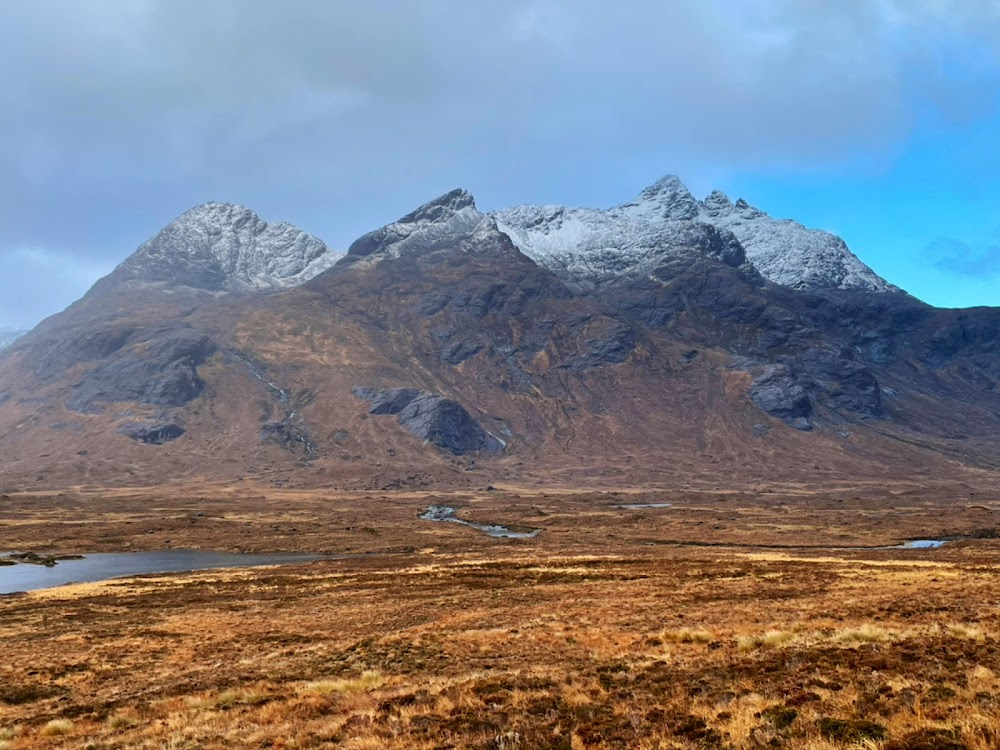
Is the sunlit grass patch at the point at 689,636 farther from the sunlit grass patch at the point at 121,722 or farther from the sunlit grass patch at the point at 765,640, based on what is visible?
the sunlit grass patch at the point at 121,722

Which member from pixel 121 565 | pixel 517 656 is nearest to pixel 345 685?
pixel 517 656

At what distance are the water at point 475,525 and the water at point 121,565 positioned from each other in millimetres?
33401

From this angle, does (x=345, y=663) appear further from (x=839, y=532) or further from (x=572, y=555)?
(x=839, y=532)

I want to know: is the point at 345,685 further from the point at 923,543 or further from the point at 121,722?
the point at 923,543

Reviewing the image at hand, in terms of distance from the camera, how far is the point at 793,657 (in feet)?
60.8

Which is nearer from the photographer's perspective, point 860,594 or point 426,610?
point 860,594

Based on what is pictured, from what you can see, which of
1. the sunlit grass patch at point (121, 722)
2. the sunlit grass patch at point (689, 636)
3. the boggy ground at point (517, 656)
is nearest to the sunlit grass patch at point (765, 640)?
the boggy ground at point (517, 656)

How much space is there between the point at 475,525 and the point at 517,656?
4046 inches

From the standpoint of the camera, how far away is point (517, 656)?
23922 mm

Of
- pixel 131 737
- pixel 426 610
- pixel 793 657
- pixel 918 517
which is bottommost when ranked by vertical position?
pixel 918 517

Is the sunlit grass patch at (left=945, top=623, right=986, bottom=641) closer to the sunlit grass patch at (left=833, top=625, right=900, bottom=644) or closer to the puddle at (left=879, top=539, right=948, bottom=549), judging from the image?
the sunlit grass patch at (left=833, top=625, right=900, bottom=644)

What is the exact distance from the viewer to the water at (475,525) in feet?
359

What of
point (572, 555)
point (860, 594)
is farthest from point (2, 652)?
point (572, 555)

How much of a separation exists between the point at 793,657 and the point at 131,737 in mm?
16875
